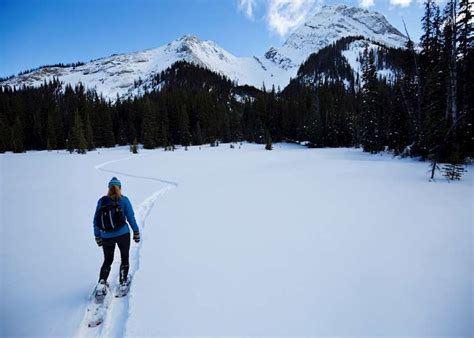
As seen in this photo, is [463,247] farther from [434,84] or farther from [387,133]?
[387,133]

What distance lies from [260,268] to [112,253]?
107 inches

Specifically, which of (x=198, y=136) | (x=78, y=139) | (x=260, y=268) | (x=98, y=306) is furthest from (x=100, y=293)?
(x=198, y=136)

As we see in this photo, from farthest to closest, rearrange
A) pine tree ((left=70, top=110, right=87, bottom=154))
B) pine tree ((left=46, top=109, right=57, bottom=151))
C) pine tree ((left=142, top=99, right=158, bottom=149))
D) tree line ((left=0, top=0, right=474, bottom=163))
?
1. pine tree ((left=46, top=109, right=57, bottom=151))
2. pine tree ((left=142, top=99, right=158, bottom=149))
3. pine tree ((left=70, top=110, right=87, bottom=154))
4. tree line ((left=0, top=0, right=474, bottom=163))

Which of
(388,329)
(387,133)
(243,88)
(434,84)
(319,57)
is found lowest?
(388,329)

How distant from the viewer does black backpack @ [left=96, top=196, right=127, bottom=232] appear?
436 cm

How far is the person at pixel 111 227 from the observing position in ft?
14.4

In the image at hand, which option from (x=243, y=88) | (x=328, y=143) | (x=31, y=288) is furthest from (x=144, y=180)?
(x=243, y=88)

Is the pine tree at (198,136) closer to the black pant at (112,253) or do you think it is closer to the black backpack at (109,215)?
the black pant at (112,253)

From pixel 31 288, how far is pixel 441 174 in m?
17.6

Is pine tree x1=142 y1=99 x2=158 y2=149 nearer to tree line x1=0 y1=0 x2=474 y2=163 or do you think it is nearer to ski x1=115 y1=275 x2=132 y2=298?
tree line x1=0 y1=0 x2=474 y2=163

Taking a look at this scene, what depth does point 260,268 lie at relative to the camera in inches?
202

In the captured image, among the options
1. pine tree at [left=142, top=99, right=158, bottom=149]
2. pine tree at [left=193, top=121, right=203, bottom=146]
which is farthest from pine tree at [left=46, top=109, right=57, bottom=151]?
pine tree at [left=193, top=121, right=203, bottom=146]

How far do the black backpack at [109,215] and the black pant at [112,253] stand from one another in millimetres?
227

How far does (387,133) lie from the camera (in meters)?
31.0
